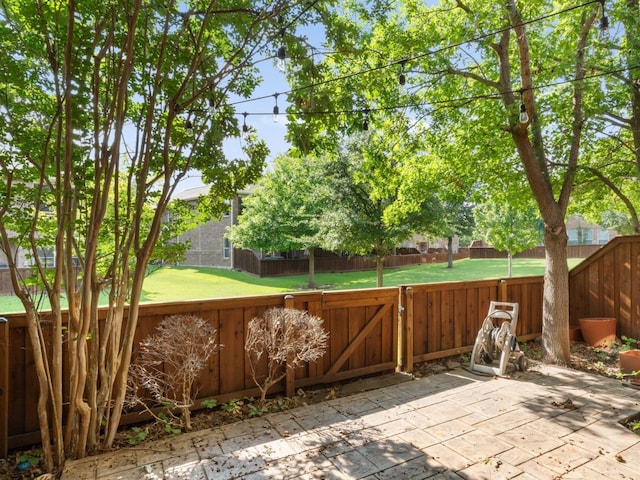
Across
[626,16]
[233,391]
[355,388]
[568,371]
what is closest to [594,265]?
[568,371]

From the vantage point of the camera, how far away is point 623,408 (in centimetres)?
369

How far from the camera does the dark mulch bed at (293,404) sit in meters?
2.83

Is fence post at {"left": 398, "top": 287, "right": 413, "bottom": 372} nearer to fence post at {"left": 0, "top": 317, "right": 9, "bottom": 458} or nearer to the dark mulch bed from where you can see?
the dark mulch bed

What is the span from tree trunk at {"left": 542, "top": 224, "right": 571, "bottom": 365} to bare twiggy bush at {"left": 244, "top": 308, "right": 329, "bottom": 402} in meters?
3.49

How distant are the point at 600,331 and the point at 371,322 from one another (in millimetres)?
4147

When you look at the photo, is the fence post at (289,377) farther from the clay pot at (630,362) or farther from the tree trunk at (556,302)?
the clay pot at (630,362)

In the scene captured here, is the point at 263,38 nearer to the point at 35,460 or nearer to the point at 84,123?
the point at 84,123

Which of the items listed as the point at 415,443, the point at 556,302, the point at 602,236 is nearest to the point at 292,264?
the point at 556,302

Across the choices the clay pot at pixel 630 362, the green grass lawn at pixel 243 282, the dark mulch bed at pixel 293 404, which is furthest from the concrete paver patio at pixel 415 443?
the green grass lawn at pixel 243 282

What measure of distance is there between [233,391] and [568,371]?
4301 mm

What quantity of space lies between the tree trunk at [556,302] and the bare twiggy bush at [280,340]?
3.49 meters

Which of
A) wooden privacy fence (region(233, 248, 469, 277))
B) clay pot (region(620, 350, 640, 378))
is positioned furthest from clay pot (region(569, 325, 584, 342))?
wooden privacy fence (region(233, 248, 469, 277))

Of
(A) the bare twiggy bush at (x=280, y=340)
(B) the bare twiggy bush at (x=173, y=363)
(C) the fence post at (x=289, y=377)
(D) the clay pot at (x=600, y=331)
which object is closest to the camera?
(B) the bare twiggy bush at (x=173, y=363)

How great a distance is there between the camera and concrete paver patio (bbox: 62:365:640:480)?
104 inches
